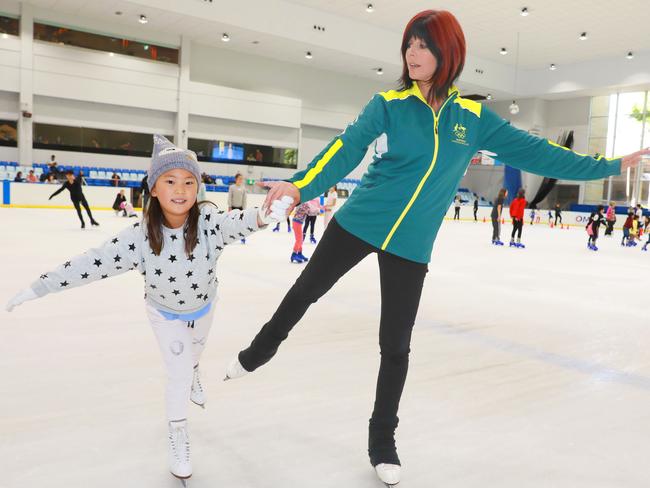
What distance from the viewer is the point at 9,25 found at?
1814cm

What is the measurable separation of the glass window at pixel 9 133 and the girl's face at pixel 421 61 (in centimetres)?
2000

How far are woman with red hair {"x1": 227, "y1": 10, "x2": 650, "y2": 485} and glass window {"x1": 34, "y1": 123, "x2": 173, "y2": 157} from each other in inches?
791

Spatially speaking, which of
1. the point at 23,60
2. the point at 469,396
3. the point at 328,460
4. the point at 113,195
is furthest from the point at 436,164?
the point at 23,60

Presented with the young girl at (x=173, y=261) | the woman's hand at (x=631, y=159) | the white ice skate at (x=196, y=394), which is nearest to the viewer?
the young girl at (x=173, y=261)

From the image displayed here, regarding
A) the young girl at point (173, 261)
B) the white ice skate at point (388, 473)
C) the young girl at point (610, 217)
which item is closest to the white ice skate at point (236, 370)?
the young girl at point (173, 261)

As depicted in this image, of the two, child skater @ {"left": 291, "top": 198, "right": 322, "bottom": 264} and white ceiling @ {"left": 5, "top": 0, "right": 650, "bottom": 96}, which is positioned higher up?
white ceiling @ {"left": 5, "top": 0, "right": 650, "bottom": 96}

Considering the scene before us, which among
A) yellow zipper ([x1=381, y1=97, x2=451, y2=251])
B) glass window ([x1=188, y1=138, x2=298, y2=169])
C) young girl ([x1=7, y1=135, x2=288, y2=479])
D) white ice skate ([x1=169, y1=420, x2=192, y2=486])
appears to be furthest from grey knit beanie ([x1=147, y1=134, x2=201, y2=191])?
glass window ([x1=188, y1=138, x2=298, y2=169])

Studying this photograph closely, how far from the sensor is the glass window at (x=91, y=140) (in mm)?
19172

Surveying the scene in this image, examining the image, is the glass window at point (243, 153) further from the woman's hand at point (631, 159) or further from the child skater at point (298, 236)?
the woman's hand at point (631, 159)

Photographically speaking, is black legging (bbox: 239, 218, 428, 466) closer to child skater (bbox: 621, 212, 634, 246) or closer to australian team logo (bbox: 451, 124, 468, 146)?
australian team logo (bbox: 451, 124, 468, 146)

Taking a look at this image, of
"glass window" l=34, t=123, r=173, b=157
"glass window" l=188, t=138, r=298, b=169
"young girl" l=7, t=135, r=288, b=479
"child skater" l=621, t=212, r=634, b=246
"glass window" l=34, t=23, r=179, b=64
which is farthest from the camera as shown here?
"glass window" l=188, t=138, r=298, b=169

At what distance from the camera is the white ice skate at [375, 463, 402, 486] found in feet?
5.30

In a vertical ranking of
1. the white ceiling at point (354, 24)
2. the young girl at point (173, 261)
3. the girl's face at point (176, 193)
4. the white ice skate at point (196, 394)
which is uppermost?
the white ceiling at point (354, 24)

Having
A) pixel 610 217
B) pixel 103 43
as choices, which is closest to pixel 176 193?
pixel 610 217
